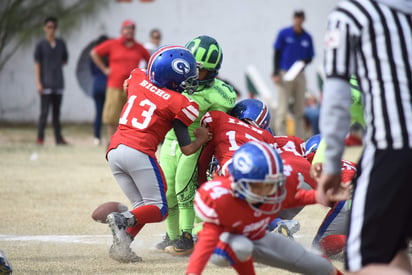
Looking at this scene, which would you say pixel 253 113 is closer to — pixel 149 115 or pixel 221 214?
pixel 149 115

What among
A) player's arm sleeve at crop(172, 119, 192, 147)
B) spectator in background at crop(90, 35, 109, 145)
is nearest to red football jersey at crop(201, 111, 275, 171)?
player's arm sleeve at crop(172, 119, 192, 147)

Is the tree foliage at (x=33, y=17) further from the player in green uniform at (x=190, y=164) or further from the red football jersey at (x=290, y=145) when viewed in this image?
the red football jersey at (x=290, y=145)

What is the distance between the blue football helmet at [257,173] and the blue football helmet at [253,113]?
A: 1.79 m

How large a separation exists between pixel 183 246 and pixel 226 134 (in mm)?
915

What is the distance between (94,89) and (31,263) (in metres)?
9.71

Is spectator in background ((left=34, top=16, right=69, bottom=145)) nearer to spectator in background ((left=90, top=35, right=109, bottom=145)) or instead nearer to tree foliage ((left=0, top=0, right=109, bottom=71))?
spectator in background ((left=90, top=35, right=109, bottom=145))

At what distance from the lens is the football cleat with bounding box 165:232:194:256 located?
20.8 feet

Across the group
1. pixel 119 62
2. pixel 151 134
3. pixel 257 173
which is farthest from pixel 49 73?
pixel 257 173

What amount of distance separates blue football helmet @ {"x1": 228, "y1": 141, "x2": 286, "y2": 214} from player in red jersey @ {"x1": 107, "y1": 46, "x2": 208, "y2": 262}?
1.36m

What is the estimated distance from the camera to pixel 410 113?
353cm

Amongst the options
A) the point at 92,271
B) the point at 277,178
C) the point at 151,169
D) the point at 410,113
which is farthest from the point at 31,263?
the point at 410,113

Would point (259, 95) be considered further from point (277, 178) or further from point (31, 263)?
point (277, 178)

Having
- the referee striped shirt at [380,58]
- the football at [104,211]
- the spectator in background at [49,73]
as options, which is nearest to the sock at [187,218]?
the football at [104,211]

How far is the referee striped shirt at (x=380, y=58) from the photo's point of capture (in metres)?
3.54
